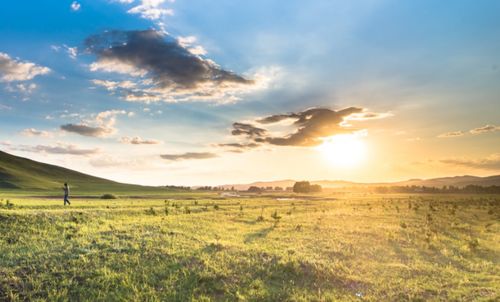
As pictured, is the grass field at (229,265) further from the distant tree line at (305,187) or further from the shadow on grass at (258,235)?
the distant tree line at (305,187)

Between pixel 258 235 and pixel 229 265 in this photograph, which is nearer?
pixel 229 265

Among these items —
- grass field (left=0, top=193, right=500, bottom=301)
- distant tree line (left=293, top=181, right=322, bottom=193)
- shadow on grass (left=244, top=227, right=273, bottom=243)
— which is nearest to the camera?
grass field (left=0, top=193, right=500, bottom=301)

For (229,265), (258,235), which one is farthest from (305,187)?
(229,265)

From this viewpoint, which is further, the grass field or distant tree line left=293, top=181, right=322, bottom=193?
distant tree line left=293, top=181, right=322, bottom=193

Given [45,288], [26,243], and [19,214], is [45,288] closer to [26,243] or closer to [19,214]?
[26,243]

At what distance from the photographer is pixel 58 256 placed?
58.3ft

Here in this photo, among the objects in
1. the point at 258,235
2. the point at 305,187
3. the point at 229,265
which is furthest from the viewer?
the point at 305,187

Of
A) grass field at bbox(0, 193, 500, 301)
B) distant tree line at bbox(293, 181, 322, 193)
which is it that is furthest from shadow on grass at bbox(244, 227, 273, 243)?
distant tree line at bbox(293, 181, 322, 193)

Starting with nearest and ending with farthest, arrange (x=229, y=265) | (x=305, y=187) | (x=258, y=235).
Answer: (x=229, y=265) < (x=258, y=235) < (x=305, y=187)

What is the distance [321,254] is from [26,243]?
1856 centimetres

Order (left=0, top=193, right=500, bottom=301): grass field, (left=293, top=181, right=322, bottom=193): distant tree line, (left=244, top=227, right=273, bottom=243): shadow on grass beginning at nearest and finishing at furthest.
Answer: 1. (left=0, top=193, right=500, bottom=301): grass field
2. (left=244, top=227, right=273, bottom=243): shadow on grass
3. (left=293, top=181, right=322, bottom=193): distant tree line

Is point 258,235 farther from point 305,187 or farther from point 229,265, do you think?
point 305,187

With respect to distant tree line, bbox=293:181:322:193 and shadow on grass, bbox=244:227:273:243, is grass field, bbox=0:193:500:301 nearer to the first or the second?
shadow on grass, bbox=244:227:273:243

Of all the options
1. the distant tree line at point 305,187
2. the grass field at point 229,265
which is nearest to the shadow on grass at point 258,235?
the grass field at point 229,265
